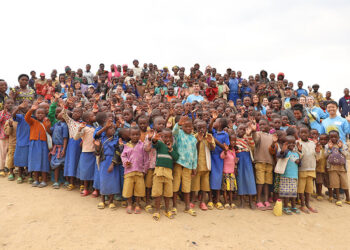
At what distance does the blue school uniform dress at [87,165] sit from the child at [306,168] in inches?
158

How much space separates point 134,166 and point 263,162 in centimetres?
251

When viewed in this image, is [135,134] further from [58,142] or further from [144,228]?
[58,142]

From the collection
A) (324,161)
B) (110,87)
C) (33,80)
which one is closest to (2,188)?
(110,87)

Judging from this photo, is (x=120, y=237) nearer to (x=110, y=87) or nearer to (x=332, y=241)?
(x=332, y=241)

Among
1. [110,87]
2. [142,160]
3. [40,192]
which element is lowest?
[40,192]

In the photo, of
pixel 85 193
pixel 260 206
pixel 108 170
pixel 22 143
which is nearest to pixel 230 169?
pixel 260 206

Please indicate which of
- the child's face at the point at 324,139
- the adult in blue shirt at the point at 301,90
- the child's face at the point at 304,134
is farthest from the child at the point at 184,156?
the adult in blue shirt at the point at 301,90

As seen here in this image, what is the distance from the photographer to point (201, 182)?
179 inches

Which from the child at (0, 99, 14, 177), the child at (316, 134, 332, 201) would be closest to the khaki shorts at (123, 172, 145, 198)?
the child at (0, 99, 14, 177)

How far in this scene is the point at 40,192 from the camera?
4781mm

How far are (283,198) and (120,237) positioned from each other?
333 centimetres

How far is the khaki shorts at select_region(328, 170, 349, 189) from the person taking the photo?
5133 mm

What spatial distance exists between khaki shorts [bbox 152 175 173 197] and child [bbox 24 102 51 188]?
2623mm

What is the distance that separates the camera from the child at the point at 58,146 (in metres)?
5.00
